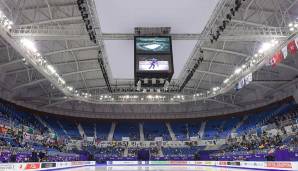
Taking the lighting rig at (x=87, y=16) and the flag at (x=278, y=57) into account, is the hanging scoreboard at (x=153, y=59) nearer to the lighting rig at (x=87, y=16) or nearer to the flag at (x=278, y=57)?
the lighting rig at (x=87, y=16)

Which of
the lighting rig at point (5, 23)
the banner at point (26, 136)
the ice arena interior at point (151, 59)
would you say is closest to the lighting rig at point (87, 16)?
the ice arena interior at point (151, 59)

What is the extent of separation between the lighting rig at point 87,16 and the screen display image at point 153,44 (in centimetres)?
362

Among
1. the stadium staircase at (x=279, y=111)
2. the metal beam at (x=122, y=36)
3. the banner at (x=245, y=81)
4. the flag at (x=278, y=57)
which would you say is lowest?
the stadium staircase at (x=279, y=111)

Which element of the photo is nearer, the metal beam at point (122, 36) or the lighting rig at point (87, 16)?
the lighting rig at point (87, 16)

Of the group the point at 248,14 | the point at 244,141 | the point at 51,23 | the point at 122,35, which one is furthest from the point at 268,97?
the point at 51,23

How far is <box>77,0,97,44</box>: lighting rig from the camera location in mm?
19391

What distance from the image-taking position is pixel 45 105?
48.5m

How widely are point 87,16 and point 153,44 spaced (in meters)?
4.98

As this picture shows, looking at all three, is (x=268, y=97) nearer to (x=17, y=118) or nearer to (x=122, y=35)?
(x=122, y=35)

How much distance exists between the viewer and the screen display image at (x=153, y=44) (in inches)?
773

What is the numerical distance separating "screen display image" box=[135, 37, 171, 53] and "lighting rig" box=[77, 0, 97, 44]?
3620 millimetres

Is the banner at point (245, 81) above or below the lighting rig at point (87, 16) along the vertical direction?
below

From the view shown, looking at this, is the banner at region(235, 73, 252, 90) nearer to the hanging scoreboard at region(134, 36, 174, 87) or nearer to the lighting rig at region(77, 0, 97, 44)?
the hanging scoreboard at region(134, 36, 174, 87)

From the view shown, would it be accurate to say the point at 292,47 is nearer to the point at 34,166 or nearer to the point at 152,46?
the point at 152,46
